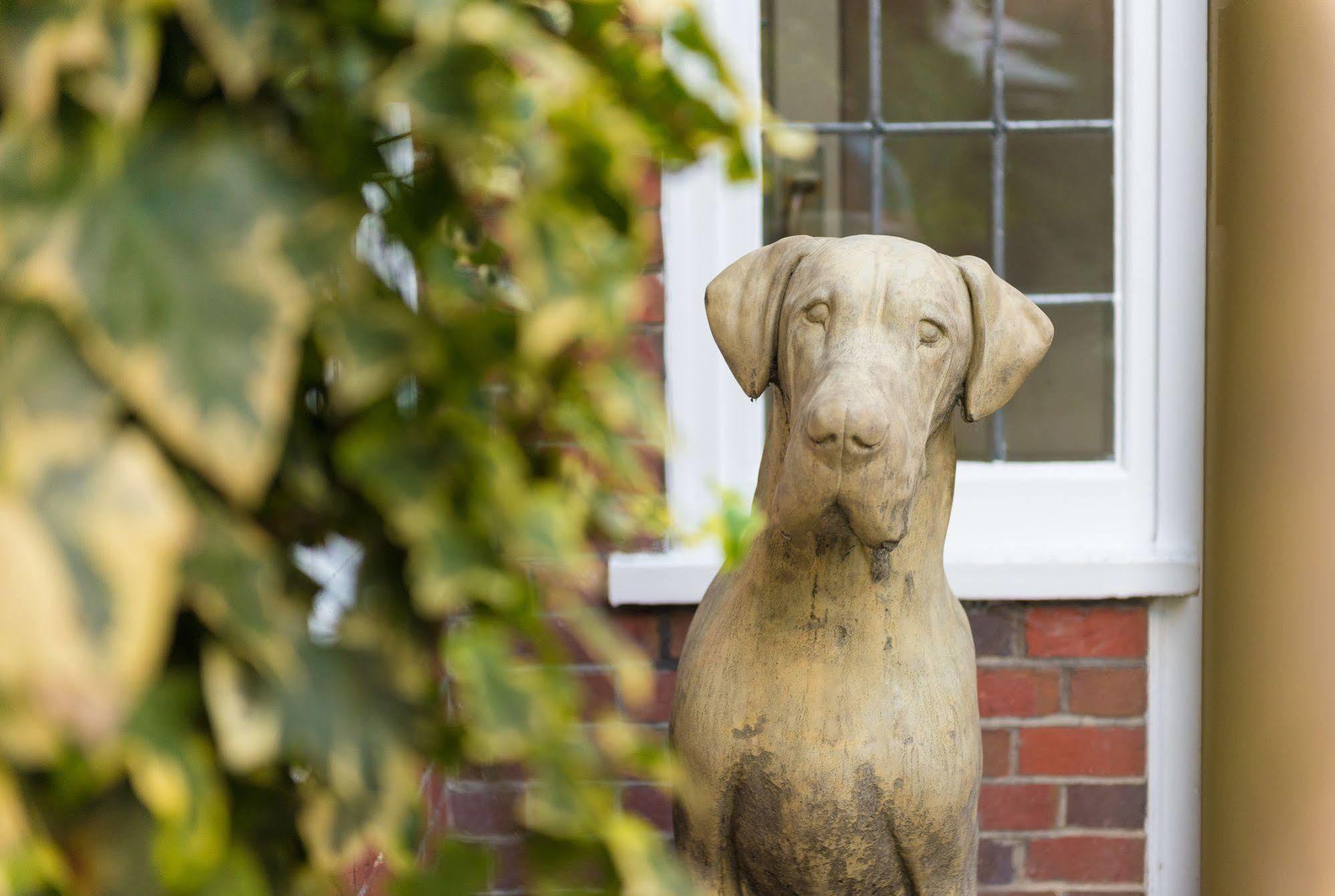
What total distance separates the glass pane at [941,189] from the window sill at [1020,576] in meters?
0.63

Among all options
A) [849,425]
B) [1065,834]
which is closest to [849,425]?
[849,425]

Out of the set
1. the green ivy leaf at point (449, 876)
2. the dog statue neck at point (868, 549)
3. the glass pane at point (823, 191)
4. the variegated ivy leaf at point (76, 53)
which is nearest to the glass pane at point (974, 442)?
the glass pane at point (823, 191)

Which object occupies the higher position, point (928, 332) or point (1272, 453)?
point (928, 332)

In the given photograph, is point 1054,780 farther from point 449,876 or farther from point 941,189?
point 449,876

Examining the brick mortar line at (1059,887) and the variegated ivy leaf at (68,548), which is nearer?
the variegated ivy leaf at (68,548)

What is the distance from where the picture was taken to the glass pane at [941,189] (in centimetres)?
238

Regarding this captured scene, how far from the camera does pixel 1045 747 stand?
2.37 m

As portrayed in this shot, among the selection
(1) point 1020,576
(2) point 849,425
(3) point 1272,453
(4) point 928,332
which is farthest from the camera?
(1) point 1020,576

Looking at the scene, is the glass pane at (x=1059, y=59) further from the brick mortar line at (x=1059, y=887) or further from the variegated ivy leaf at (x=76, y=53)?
the variegated ivy leaf at (x=76, y=53)

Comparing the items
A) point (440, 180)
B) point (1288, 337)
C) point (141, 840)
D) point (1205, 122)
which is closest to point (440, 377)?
point (440, 180)

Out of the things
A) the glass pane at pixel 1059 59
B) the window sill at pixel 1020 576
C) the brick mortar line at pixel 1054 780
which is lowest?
the brick mortar line at pixel 1054 780

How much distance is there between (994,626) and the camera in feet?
7.61

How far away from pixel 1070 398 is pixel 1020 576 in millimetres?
425

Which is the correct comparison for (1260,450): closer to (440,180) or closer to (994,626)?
(994,626)
